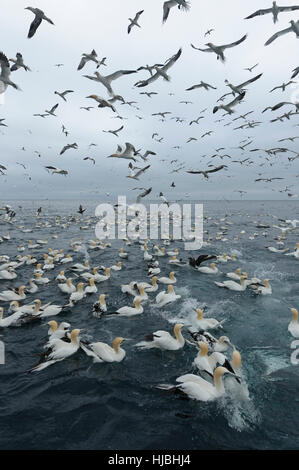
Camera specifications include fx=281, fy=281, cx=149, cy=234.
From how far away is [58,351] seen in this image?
7.67m

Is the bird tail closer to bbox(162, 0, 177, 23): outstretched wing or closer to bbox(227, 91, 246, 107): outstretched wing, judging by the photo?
bbox(162, 0, 177, 23): outstretched wing

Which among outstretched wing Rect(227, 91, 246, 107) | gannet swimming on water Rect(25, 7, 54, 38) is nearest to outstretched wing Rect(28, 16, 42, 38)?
gannet swimming on water Rect(25, 7, 54, 38)

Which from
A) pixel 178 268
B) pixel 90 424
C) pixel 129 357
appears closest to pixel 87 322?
pixel 129 357

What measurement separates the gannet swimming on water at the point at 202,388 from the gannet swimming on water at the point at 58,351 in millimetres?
3042

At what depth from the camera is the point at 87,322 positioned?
420 inches

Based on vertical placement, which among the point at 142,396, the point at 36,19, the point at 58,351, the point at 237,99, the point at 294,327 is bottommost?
the point at 142,396

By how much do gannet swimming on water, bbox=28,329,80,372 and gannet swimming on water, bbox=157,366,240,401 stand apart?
304 centimetres

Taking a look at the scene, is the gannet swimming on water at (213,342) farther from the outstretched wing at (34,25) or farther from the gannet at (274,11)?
the outstretched wing at (34,25)

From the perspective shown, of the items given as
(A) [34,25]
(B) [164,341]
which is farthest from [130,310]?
(A) [34,25]

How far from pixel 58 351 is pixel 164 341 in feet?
9.70

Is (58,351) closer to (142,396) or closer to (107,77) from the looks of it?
(142,396)

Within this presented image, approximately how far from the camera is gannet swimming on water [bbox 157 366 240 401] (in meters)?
6.02

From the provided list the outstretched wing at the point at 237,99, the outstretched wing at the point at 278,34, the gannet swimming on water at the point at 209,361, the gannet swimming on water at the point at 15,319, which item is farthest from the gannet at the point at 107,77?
the gannet swimming on water at the point at 209,361

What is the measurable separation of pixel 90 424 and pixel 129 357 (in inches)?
98.4
